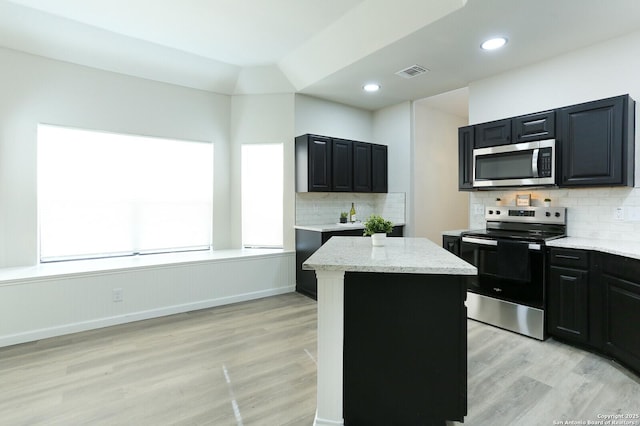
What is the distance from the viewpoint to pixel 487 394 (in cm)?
209

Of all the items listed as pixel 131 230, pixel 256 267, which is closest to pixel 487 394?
pixel 256 267

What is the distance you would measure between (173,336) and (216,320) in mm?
492

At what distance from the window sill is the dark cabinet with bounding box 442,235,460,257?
6.67 feet

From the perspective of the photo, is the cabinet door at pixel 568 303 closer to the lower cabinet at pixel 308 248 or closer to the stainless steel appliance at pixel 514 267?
the stainless steel appliance at pixel 514 267

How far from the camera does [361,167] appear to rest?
4.80 m

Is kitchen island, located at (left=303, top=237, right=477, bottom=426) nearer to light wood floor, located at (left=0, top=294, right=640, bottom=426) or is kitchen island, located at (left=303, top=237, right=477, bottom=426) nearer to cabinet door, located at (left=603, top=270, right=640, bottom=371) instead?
light wood floor, located at (left=0, top=294, right=640, bottom=426)

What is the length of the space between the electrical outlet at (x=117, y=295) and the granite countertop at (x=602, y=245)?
4.12 m

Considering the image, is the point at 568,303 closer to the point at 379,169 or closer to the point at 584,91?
the point at 584,91

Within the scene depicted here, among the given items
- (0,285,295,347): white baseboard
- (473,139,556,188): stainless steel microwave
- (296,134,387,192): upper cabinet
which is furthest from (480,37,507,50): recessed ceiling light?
(0,285,295,347): white baseboard

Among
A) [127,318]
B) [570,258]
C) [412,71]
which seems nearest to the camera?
[570,258]

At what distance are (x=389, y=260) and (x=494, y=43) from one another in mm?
2495

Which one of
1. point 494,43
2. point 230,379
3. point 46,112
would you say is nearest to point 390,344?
point 230,379

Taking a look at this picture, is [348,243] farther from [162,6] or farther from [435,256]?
[162,6]

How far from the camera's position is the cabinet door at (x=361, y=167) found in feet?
15.5
